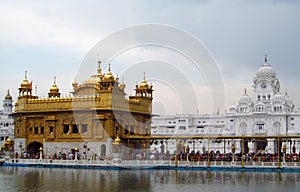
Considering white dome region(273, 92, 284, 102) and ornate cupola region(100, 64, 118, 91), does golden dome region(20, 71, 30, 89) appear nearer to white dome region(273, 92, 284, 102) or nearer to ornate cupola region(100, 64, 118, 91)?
ornate cupola region(100, 64, 118, 91)

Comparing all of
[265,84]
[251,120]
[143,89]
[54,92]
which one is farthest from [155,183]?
[265,84]

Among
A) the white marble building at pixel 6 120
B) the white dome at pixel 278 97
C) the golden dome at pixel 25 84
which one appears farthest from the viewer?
the white marble building at pixel 6 120

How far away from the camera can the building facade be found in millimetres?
46188

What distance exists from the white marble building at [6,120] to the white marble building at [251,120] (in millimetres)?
23585

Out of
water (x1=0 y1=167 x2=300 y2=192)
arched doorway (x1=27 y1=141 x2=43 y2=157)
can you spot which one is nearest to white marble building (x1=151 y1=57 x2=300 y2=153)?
arched doorway (x1=27 y1=141 x2=43 y2=157)

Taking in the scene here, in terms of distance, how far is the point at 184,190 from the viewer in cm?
2580

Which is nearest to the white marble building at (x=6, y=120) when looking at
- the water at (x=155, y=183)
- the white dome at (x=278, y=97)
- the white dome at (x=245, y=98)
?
the white dome at (x=245, y=98)

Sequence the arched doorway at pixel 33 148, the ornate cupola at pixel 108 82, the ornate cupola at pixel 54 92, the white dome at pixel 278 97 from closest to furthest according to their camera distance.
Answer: the ornate cupola at pixel 108 82 → the arched doorway at pixel 33 148 → the ornate cupola at pixel 54 92 → the white dome at pixel 278 97

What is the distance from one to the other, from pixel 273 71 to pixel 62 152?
53.2 m

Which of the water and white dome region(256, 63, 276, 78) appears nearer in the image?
the water

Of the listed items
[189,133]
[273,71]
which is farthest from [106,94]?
[273,71]

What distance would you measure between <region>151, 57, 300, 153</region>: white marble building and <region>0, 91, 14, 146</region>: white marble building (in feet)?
77.4

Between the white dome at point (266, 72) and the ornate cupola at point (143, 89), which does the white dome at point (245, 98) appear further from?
the ornate cupola at point (143, 89)

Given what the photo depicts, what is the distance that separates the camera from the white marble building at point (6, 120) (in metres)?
87.8
